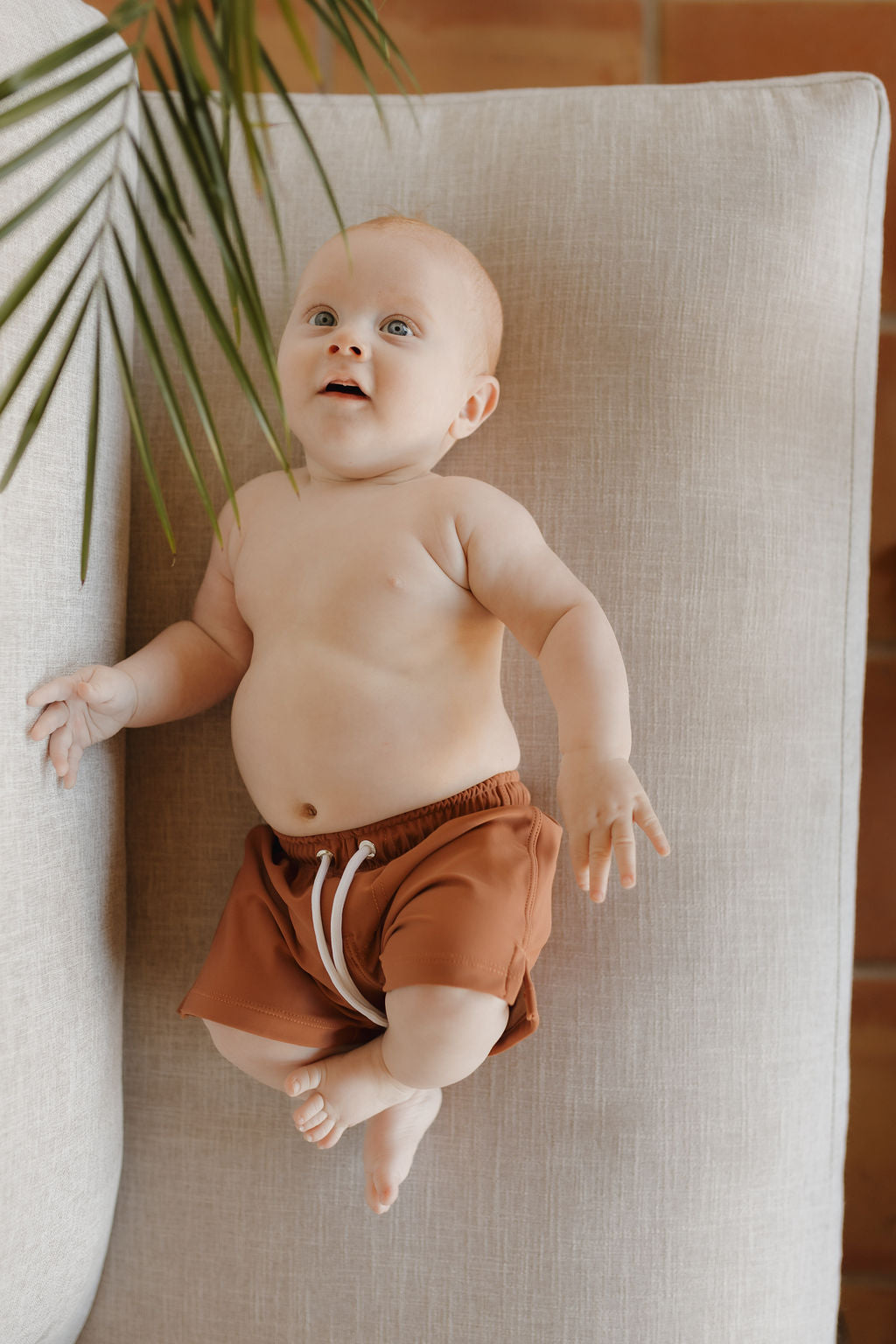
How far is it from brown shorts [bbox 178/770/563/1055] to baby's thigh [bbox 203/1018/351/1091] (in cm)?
1

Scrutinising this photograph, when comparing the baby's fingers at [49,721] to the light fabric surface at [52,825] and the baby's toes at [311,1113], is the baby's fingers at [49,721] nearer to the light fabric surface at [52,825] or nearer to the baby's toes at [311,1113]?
the light fabric surface at [52,825]

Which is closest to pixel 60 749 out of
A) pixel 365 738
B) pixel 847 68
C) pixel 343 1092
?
pixel 365 738

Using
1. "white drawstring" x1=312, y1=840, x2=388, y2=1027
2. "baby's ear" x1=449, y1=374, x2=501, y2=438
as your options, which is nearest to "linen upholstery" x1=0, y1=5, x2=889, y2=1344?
"baby's ear" x1=449, y1=374, x2=501, y2=438

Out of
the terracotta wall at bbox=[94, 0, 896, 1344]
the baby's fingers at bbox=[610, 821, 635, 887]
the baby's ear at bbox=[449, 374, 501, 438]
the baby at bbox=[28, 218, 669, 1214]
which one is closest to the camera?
the baby's fingers at bbox=[610, 821, 635, 887]

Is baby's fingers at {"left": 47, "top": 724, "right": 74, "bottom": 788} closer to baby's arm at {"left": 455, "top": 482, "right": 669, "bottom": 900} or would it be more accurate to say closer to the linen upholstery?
the linen upholstery

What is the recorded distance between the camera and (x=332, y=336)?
2.51 feet

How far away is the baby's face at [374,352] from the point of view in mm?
766

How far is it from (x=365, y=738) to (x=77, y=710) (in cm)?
21

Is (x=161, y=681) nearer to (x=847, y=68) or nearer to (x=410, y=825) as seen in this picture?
(x=410, y=825)

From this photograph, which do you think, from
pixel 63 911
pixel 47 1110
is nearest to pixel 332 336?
pixel 63 911

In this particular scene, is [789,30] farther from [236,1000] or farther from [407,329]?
[236,1000]

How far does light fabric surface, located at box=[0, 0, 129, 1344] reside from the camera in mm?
710

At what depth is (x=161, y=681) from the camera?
82 centimetres

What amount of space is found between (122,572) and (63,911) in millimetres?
271
